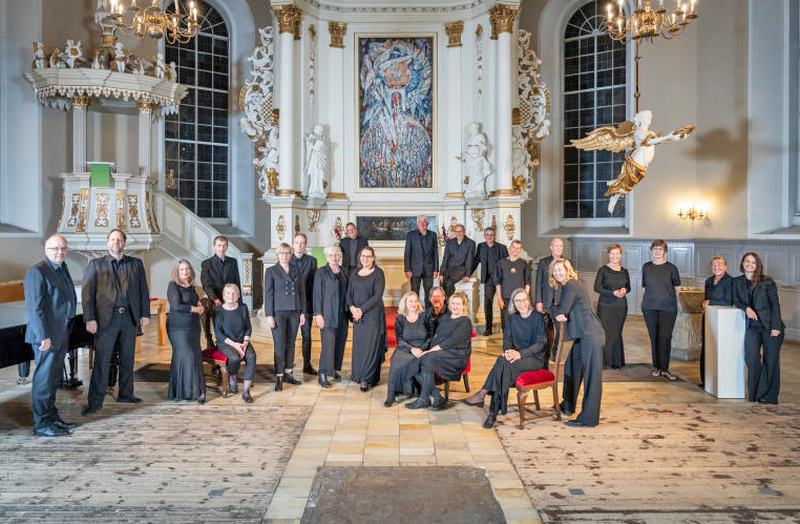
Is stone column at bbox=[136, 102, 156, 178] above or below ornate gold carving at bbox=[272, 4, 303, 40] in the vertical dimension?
below

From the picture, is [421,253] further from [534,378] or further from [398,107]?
[534,378]

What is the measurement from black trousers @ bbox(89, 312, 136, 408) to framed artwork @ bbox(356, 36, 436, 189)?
23.9ft

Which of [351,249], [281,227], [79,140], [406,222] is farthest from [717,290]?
[79,140]

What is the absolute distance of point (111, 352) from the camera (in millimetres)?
6156

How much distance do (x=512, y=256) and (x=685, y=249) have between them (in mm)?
4586

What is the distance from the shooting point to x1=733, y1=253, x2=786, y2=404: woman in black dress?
6184 mm

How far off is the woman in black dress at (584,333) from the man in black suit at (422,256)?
13.7ft

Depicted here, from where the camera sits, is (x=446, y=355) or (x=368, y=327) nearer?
(x=446, y=355)

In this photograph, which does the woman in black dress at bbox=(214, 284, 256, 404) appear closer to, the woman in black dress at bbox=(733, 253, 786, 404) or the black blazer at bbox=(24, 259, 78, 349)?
the black blazer at bbox=(24, 259, 78, 349)

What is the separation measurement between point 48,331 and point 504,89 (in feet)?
29.5

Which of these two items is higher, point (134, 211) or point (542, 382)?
point (134, 211)

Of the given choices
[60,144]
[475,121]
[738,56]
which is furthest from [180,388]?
[738,56]

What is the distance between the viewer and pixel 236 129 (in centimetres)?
1383

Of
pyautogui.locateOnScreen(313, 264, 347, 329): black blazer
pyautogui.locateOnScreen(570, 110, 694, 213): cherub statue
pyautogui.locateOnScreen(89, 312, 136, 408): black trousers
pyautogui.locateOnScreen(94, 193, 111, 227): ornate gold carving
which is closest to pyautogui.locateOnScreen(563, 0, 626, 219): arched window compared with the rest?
pyautogui.locateOnScreen(570, 110, 694, 213): cherub statue
